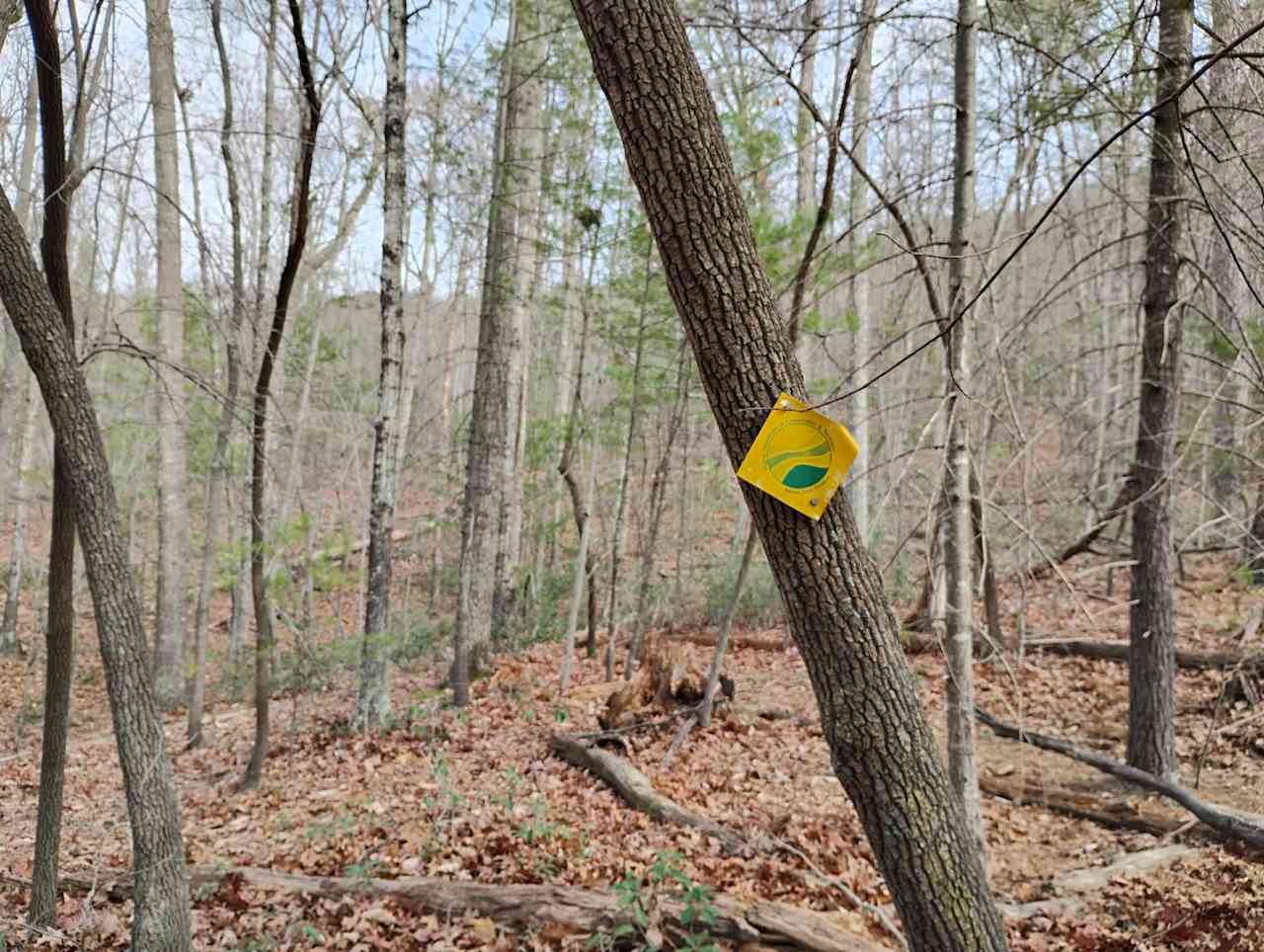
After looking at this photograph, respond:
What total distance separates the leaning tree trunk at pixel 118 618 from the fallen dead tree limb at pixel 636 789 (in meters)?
2.47

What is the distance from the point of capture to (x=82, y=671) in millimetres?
11109

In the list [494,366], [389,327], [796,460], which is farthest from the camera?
[494,366]

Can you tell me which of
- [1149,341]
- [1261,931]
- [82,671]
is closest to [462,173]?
[1149,341]

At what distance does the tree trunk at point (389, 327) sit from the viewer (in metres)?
6.14

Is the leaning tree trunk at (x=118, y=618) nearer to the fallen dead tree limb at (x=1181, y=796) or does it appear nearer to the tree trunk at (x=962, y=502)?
the tree trunk at (x=962, y=502)

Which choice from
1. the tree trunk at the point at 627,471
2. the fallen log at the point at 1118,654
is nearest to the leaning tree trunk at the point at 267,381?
the tree trunk at the point at 627,471

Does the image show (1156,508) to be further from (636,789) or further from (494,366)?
(494,366)

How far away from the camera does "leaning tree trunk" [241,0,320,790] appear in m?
4.55

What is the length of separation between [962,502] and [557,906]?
7.96 feet

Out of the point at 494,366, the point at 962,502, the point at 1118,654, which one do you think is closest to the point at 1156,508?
the point at 962,502

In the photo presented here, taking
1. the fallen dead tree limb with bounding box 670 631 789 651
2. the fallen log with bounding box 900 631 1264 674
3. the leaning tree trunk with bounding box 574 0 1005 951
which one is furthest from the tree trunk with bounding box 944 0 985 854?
the fallen dead tree limb with bounding box 670 631 789 651

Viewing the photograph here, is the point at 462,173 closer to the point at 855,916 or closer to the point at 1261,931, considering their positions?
the point at 855,916

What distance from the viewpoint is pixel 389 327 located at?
614 centimetres

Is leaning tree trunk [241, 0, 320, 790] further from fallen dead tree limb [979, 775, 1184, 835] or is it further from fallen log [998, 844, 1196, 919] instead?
fallen dead tree limb [979, 775, 1184, 835]
